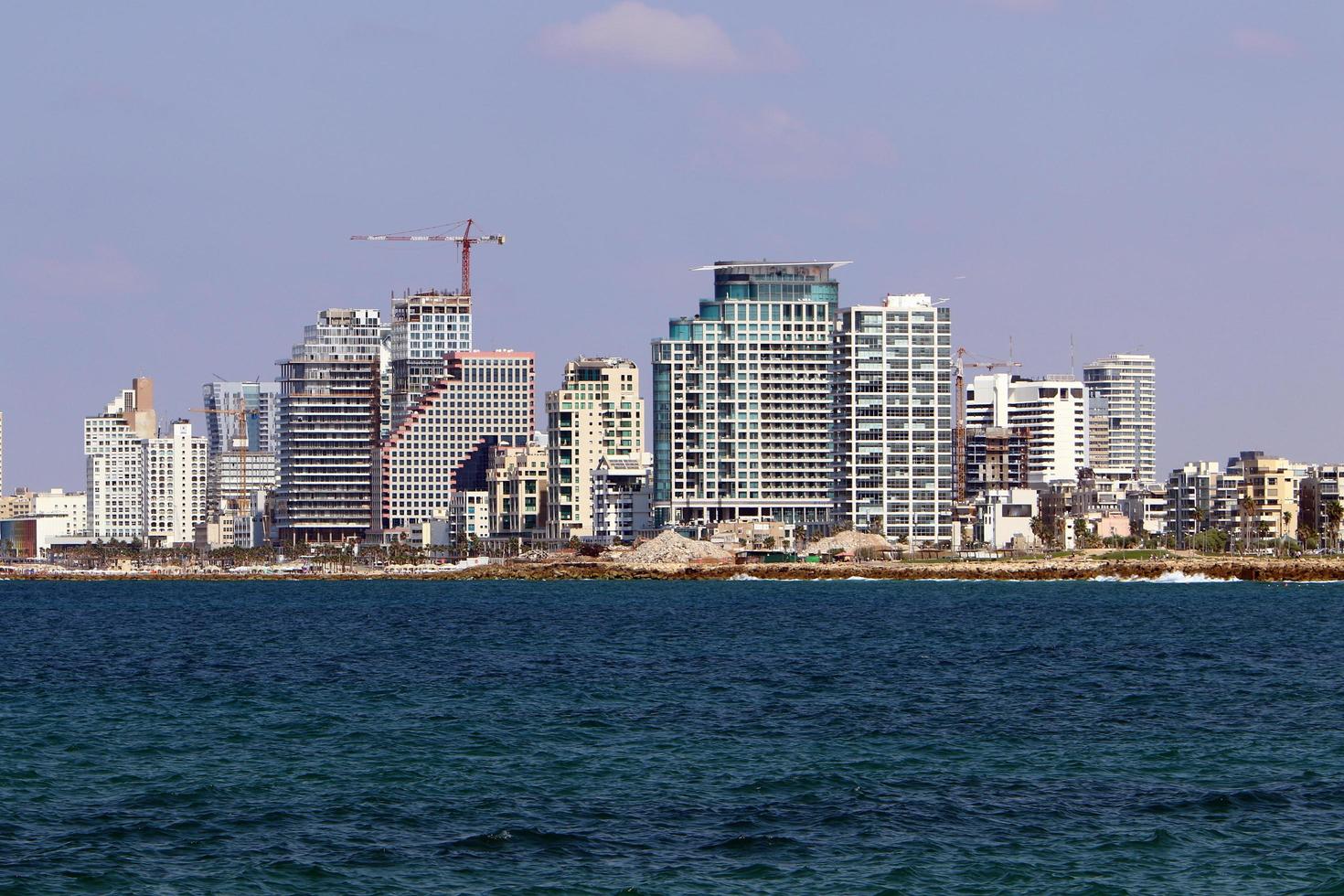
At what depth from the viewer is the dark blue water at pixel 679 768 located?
148ft

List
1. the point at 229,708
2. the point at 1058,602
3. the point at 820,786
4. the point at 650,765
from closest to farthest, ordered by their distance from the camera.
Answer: the point at 820,786 → the point at 650,765 → the point at 229,708 → the point at 1058,602

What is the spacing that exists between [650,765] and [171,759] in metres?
15.0

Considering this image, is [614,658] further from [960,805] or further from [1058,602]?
[1058,602]

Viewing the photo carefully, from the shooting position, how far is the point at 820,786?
55.8 meters

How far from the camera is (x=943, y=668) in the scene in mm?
97688

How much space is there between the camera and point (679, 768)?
195ft

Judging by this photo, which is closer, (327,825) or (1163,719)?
(327,825)

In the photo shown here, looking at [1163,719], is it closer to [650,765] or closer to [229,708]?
[650,765]

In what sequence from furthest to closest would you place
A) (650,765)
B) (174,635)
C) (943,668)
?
(174,635) → (943,668) → (650,765)

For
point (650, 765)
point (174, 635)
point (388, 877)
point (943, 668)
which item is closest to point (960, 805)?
point (650, 765)

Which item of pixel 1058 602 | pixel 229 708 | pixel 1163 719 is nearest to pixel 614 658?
pixel 229 708

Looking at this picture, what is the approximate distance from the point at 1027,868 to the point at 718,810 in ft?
32.3

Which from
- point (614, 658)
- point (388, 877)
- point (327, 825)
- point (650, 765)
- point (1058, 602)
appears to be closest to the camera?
point (388, 877)

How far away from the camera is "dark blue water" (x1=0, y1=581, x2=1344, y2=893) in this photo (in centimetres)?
4512
